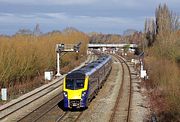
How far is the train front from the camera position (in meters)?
23.7

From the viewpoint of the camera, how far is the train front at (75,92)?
23734 millimetres

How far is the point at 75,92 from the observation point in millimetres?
23750

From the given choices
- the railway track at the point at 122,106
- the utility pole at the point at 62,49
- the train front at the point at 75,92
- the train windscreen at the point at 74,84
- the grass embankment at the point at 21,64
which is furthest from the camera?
the utility pole at the point at 62,49

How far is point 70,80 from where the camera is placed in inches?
959

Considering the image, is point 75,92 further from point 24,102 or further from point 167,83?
point 167,83

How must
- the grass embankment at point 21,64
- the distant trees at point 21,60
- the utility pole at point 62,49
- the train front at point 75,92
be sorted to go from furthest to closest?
the utility pole at point 62,49 < the distant trees at point 21,60 < the grass embankment at point 21,64 < the train front at point 75,92

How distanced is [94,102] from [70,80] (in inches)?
174

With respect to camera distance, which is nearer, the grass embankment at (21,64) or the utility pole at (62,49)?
the grass embankment at (21,64)

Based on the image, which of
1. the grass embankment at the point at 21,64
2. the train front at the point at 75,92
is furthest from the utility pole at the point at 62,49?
the train front at the point at 75,92

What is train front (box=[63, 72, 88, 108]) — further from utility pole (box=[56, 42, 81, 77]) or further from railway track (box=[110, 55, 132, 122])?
utility pole (box=[56, 42, 81, 77])

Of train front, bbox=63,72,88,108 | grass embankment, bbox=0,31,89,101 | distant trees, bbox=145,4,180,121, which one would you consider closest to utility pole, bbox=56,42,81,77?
grass embankment, bbox=0,31,89,101

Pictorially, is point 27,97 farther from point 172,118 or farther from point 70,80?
point 172,118

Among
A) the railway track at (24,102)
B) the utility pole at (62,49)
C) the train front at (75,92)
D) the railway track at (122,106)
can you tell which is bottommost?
the railway track at (24,102)

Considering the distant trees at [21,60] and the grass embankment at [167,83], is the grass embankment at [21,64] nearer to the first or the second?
the distant trees at [21,60]
